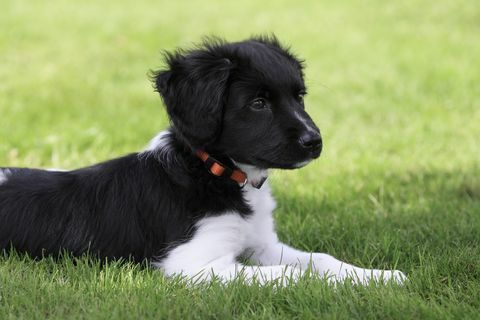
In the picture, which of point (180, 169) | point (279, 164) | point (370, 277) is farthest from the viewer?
point (180, 169)

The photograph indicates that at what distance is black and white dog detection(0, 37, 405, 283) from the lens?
371cm

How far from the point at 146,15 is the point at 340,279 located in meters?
11.6

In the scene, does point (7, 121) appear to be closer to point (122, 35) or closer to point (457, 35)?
point (122, 35)

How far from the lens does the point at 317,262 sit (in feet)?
12.8

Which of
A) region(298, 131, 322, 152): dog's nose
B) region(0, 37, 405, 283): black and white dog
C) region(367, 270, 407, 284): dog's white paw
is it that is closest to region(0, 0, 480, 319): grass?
region(367, 270, 407, 284): dog's white paw

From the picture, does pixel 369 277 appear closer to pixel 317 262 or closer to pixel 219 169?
pixel 317 262

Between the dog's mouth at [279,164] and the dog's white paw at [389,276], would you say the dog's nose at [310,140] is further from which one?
the dog's white paw at [389,276]

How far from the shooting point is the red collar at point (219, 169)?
3809 mm

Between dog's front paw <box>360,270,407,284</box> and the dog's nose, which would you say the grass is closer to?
dog's front paw <box>360,270,407,284</box>

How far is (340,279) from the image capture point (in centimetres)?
350

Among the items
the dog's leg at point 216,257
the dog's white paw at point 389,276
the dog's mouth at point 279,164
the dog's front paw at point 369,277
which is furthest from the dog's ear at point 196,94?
the dog's white paw at point 389,276

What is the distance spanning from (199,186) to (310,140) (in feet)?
2.17

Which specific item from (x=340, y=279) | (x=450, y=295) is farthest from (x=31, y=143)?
(x=450, y=295)

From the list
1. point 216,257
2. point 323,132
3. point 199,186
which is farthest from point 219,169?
point 323,132
